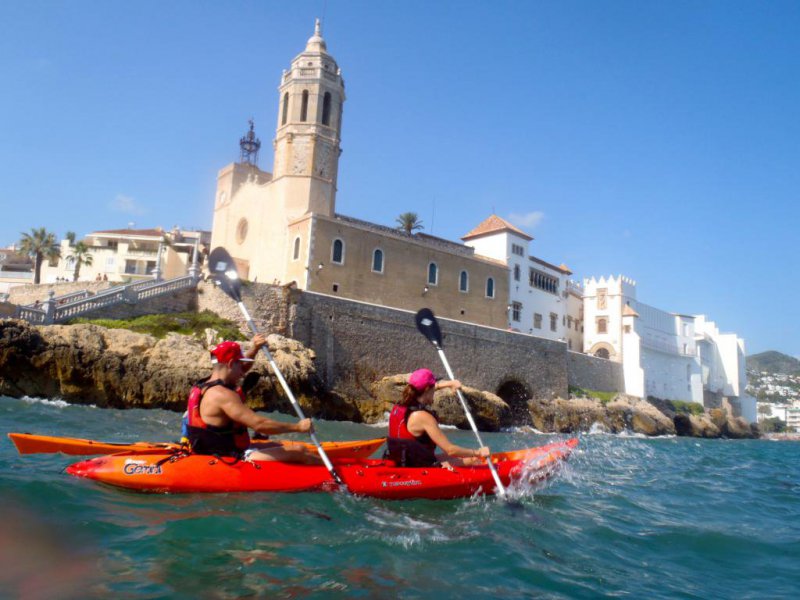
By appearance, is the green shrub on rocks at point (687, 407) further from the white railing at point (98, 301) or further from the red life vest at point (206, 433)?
the red life vest at point (206, 433)

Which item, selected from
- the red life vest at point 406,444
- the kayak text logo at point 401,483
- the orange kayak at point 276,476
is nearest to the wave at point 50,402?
the orange kayak at point 276,476

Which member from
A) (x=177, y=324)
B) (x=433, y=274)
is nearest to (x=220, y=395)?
(x=177, y=324)

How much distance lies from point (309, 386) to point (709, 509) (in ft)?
53.7

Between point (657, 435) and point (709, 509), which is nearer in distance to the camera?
point (709, 509)

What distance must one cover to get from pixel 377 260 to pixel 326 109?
8968mm

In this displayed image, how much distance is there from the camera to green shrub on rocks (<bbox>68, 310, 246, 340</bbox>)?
22.4m

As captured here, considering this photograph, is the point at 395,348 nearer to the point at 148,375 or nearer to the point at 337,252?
the point at 337,252

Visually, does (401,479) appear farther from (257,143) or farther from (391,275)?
(257,143)

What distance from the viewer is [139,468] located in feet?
21.6

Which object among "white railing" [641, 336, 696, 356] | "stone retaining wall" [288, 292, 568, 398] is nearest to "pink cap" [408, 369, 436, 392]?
"stone retaining wall" [288, 292, 568, 398]

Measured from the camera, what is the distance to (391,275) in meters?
33.9

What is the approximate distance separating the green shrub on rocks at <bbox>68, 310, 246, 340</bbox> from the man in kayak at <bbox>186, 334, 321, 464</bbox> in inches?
660

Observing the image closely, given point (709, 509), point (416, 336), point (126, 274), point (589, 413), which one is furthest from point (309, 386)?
point (126, 274)

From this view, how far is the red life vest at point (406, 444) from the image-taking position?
24.8 ft
